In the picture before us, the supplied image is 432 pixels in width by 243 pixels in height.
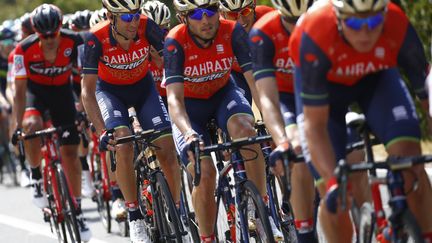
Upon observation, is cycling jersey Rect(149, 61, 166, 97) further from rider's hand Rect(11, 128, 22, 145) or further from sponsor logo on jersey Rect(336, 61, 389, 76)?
sponsor logo on jersey Rect(336, 61, 389, 76)

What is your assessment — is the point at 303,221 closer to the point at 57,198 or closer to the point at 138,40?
the point at 138,40

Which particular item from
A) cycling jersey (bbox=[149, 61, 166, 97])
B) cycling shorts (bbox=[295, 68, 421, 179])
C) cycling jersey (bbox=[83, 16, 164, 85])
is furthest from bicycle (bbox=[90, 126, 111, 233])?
cycling shorts (bbox=[295, 68, 421, 179])

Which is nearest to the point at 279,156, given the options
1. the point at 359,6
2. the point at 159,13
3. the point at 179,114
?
the point at 359,6

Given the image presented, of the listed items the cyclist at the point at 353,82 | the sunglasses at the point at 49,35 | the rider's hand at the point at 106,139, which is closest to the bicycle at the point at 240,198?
the cyclist at the point at 353,82

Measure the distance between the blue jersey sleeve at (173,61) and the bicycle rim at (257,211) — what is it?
3.26 feet

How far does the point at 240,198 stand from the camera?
7.65 metres

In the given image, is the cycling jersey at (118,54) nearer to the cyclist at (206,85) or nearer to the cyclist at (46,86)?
the cyclist at (206,85)

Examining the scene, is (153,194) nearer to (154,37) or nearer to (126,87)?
(126,87)

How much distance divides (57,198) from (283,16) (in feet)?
13.2

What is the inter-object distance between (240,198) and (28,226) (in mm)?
6181

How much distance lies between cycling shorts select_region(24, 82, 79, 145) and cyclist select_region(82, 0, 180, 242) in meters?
1.85

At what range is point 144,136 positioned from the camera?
877 cm

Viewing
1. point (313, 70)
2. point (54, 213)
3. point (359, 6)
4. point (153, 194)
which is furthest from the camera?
point (54, 213)

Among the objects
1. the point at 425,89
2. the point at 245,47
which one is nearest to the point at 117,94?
the point at 245,47
